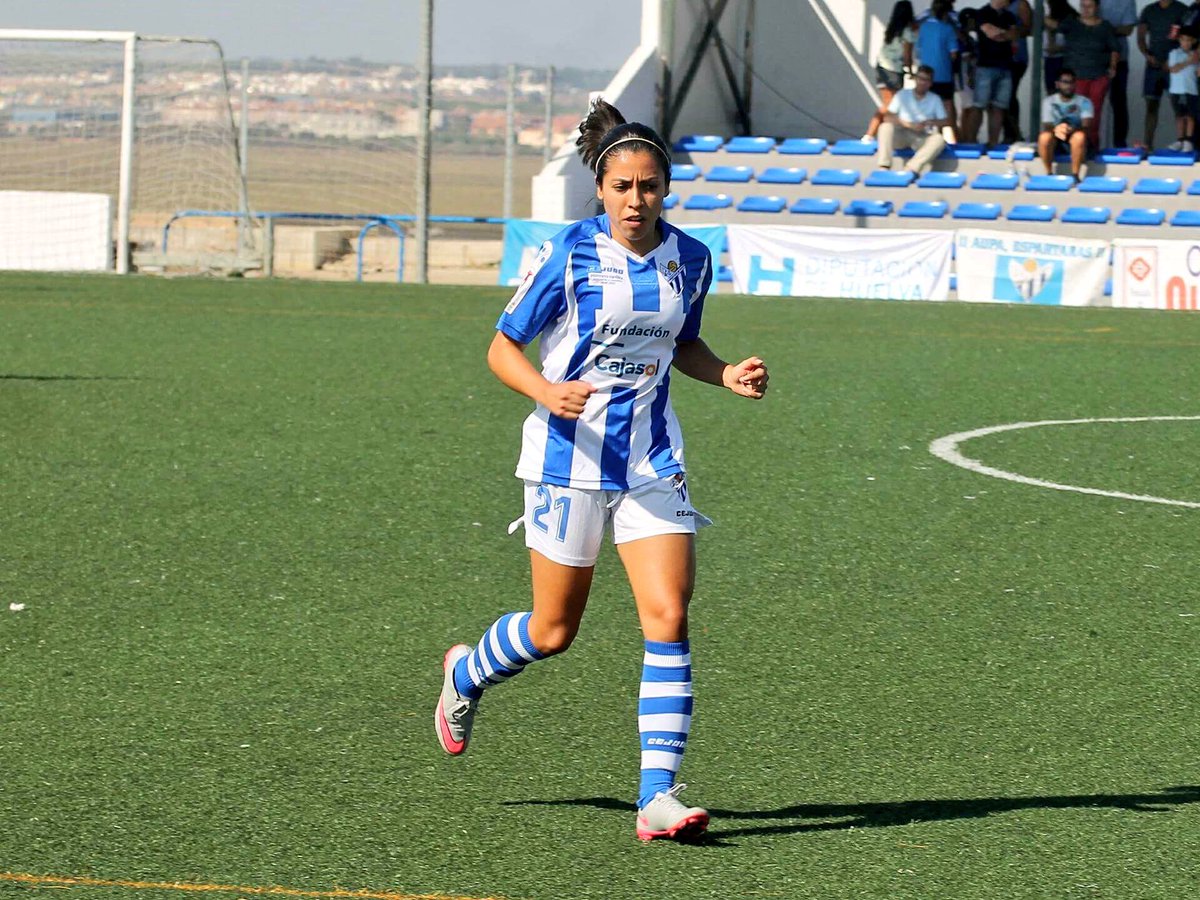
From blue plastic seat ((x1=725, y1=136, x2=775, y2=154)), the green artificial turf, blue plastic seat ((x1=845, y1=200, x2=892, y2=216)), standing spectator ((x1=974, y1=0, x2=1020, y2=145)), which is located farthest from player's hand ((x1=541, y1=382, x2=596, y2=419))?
blue plastic seat ((x1=725, y1=136, x2=775, y2=154))

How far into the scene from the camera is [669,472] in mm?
5094

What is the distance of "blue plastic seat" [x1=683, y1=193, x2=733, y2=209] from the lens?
30406mm

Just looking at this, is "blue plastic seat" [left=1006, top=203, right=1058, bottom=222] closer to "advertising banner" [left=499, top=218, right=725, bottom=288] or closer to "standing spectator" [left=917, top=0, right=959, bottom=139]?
"standing spectator" [left=917, top=0, right=959, bottom=139]

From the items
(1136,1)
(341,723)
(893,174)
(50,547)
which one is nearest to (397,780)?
(341,723)

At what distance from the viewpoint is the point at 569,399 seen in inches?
191

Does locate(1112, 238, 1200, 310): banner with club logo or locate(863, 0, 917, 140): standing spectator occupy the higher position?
locate(863, 0, 917, 140): standing spectator

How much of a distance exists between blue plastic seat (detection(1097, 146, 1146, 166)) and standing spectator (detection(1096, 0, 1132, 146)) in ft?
2.26

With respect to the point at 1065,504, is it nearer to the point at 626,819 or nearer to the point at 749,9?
the point at 626,819

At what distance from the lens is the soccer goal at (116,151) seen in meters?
27.4

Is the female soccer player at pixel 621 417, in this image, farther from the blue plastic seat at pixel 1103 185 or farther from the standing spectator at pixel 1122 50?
the standing spectator at pixel 1122 50

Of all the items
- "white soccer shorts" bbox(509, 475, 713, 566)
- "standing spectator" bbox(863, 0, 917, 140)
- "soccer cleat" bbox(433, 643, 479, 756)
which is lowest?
"soccer cleat" bbox(433, 643, 479, 756)

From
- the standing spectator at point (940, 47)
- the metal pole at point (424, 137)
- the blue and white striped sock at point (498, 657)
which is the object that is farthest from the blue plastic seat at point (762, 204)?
the blue and white striped sock at point (498, 657)

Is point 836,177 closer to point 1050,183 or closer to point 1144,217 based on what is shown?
point 1050,183

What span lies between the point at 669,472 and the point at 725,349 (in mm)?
12589
